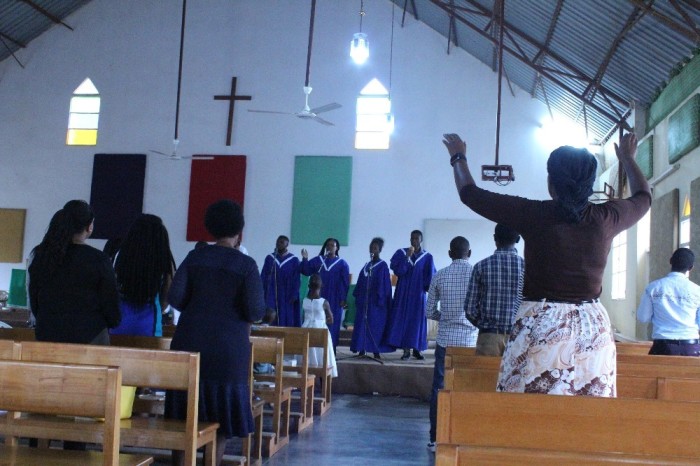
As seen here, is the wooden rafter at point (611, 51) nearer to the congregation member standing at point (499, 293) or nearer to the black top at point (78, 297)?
the congregation member standing at point (499, 293)

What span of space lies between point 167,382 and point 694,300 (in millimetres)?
3207

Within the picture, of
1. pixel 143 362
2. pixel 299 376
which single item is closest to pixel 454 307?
pixel 299 376

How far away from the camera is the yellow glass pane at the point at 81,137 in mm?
13234

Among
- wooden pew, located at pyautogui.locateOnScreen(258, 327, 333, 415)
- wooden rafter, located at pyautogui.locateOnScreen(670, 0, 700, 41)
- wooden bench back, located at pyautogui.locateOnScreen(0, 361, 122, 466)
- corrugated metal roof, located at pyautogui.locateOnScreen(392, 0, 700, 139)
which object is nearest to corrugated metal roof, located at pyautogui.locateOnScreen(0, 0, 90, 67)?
corrugated metal roof, located at pyautogui.locateOnScreen(392, 0, 700, 139)

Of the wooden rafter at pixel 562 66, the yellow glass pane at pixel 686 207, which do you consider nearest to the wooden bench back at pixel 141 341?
the yellow glass pane at pixel 686 207

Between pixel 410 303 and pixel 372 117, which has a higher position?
pixel 372 117

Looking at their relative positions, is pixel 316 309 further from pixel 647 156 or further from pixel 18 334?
pixel 647 156

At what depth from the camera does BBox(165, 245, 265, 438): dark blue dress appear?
2906 mm

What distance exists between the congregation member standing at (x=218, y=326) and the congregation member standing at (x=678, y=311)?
2.56 meters

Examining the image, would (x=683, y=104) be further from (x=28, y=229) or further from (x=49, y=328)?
(x=28, y=229)

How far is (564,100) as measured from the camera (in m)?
10.9

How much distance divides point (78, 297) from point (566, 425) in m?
2.18

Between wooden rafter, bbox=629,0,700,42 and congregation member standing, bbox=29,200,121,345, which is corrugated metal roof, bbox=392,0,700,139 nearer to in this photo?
wooden rafter, bbox=629,0,700,42

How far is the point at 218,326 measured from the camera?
2.93m
